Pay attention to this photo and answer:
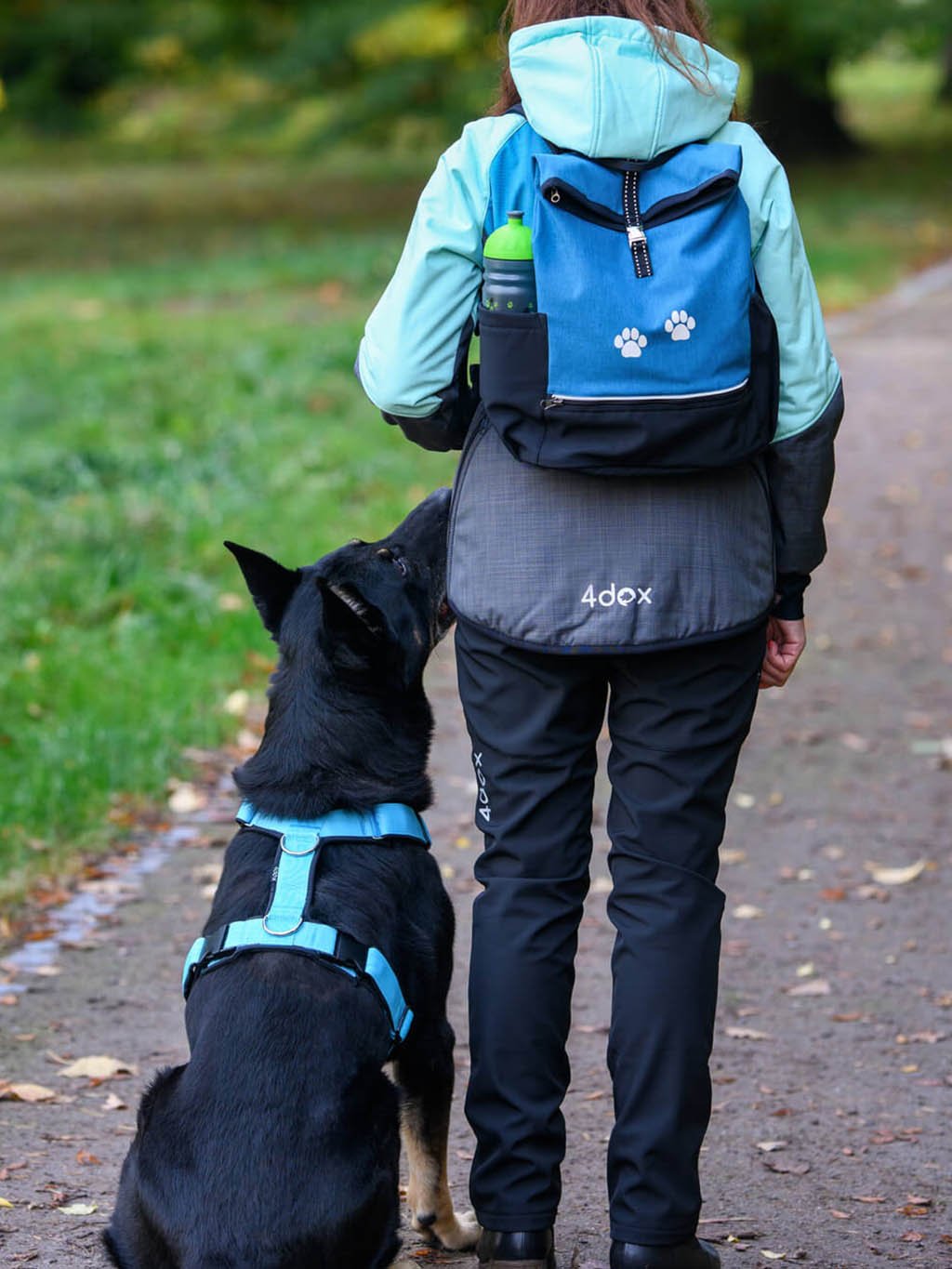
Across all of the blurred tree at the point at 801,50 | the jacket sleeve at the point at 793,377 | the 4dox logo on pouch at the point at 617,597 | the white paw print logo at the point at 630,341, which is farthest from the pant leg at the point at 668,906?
the blurred tree at the point at 801,50

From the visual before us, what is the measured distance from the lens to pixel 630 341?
2.68 metres

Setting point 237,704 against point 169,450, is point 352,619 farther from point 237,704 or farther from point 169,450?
point 169,450

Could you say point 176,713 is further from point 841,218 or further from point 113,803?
point 841,218

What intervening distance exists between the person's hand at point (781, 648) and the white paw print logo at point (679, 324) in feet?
2.39

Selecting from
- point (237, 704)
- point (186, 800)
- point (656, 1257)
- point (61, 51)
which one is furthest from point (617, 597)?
point (61, 51)

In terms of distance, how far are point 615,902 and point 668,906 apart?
0.12 m

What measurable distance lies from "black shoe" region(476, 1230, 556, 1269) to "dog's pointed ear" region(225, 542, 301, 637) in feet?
4.23

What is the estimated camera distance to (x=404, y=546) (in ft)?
11.4

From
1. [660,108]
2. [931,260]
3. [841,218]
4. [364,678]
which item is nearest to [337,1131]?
[364,678]

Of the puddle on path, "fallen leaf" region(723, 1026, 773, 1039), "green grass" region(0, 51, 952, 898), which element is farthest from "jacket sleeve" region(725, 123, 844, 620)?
"green grass" region(0, 51, 952, 898)

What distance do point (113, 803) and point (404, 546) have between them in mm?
2693

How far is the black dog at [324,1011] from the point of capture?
8.89 ft

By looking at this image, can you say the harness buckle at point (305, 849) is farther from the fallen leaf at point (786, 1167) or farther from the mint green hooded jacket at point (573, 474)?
the fallen leaf at point (786, 1167)

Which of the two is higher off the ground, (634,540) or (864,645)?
(634,540)
